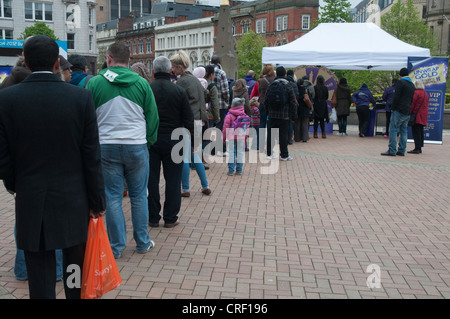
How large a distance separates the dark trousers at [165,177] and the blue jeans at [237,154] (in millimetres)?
3334

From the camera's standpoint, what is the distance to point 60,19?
60188 millimetres

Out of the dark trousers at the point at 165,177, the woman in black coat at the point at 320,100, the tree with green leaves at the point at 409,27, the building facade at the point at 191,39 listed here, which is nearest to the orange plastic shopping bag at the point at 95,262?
the dark trousers at the point at 165,177

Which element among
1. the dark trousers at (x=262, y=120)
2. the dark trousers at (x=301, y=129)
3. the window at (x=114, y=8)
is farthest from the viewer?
the window at (x=114, y=8)

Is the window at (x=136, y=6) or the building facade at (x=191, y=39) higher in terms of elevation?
the window at (x=136, y=6)

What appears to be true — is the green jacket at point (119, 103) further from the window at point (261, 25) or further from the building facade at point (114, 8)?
the building facade at point (114, 8)

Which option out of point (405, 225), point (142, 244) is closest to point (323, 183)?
point (405, 225)

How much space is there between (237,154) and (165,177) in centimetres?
365

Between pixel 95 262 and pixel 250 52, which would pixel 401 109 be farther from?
pixel 250 52

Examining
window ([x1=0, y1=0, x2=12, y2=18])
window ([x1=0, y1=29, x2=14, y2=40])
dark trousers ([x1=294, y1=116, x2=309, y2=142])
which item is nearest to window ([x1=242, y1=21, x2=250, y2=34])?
window ([x1=0, y1=0, x2=12, y2=18])

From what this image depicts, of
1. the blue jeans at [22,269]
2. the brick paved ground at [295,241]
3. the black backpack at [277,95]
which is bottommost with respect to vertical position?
the brick paved ground at [295,241]

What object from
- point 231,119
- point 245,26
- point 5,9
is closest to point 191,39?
point 245,26

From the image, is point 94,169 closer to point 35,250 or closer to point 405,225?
point 35,250

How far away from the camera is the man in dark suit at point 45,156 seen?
303 cm

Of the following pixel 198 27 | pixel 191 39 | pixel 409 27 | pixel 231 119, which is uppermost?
pixel 198 27
